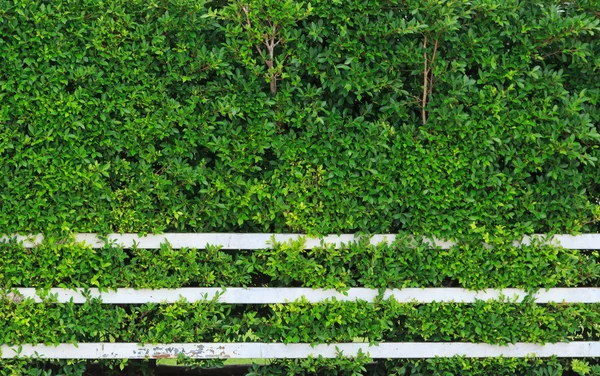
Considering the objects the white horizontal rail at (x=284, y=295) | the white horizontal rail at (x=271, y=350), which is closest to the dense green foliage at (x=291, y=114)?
the white horizontal rail at (x=284, y=295)

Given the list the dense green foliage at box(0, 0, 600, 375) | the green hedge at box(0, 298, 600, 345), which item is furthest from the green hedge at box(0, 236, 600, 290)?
the green hedge at box(0, 298, 600, 345)

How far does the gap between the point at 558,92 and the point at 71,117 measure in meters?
3.09

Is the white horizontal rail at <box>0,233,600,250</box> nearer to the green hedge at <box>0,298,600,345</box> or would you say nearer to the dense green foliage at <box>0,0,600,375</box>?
the dense green foliage at <box>0,0,600,375</box>

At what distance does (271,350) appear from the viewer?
16.2 feet

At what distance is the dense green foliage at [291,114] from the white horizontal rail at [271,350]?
77 centimetres

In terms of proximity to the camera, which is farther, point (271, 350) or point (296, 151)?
point (271, 350)

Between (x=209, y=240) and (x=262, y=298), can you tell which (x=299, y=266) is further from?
(x=209, y=240)

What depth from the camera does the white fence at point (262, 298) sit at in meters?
4.86

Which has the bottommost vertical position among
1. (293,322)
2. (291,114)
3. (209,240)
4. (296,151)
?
(293,322)

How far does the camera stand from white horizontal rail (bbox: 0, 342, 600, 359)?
4895mm

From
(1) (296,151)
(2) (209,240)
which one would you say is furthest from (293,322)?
(1) (296,151)

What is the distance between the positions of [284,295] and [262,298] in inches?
5.7

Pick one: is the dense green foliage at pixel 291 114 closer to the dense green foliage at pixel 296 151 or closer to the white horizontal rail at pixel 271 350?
the dense green foliage at pixel 296 151

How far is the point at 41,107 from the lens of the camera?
4.71 metres
